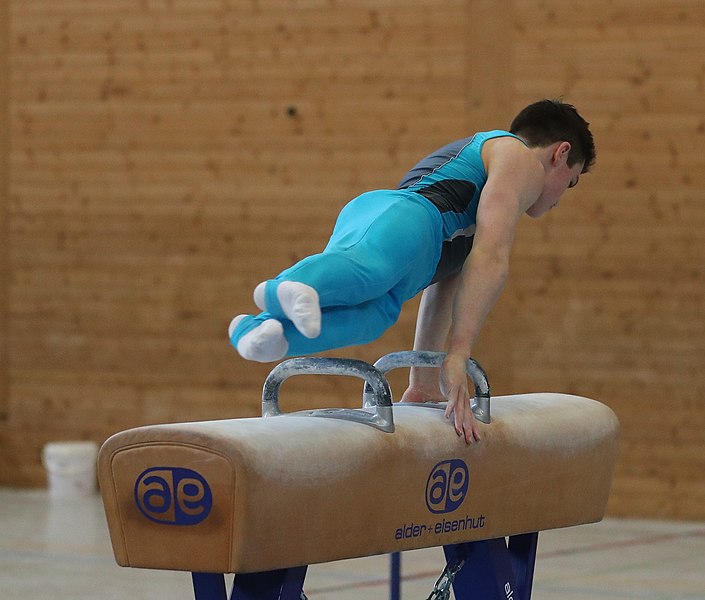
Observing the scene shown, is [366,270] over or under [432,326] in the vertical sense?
over

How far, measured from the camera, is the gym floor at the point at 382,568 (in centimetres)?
615

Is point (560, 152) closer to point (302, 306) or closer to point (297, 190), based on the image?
point (302, 306)

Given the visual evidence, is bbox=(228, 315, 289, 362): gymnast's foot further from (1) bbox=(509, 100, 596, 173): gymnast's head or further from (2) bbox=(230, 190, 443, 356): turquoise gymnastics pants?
(1) bbox=(509, 100, 596, 173): gymnast's head

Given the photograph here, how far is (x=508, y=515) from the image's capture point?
3953 millimetres

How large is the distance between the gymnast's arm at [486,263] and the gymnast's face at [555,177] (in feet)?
0.46

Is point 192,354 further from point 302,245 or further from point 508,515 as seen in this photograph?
point 508,515

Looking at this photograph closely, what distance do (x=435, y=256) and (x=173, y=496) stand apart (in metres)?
1.20

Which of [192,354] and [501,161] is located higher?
[501,161]

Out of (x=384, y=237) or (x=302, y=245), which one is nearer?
(x=384, y=237)

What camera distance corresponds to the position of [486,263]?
3832 mm

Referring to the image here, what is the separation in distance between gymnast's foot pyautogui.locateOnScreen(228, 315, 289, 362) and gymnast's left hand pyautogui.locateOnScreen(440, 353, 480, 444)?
54 centimetres

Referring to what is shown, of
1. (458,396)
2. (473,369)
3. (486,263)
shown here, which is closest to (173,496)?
(458,396)

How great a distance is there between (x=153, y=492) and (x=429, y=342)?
160cm

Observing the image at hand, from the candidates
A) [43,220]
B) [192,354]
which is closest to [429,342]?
[192,354]
